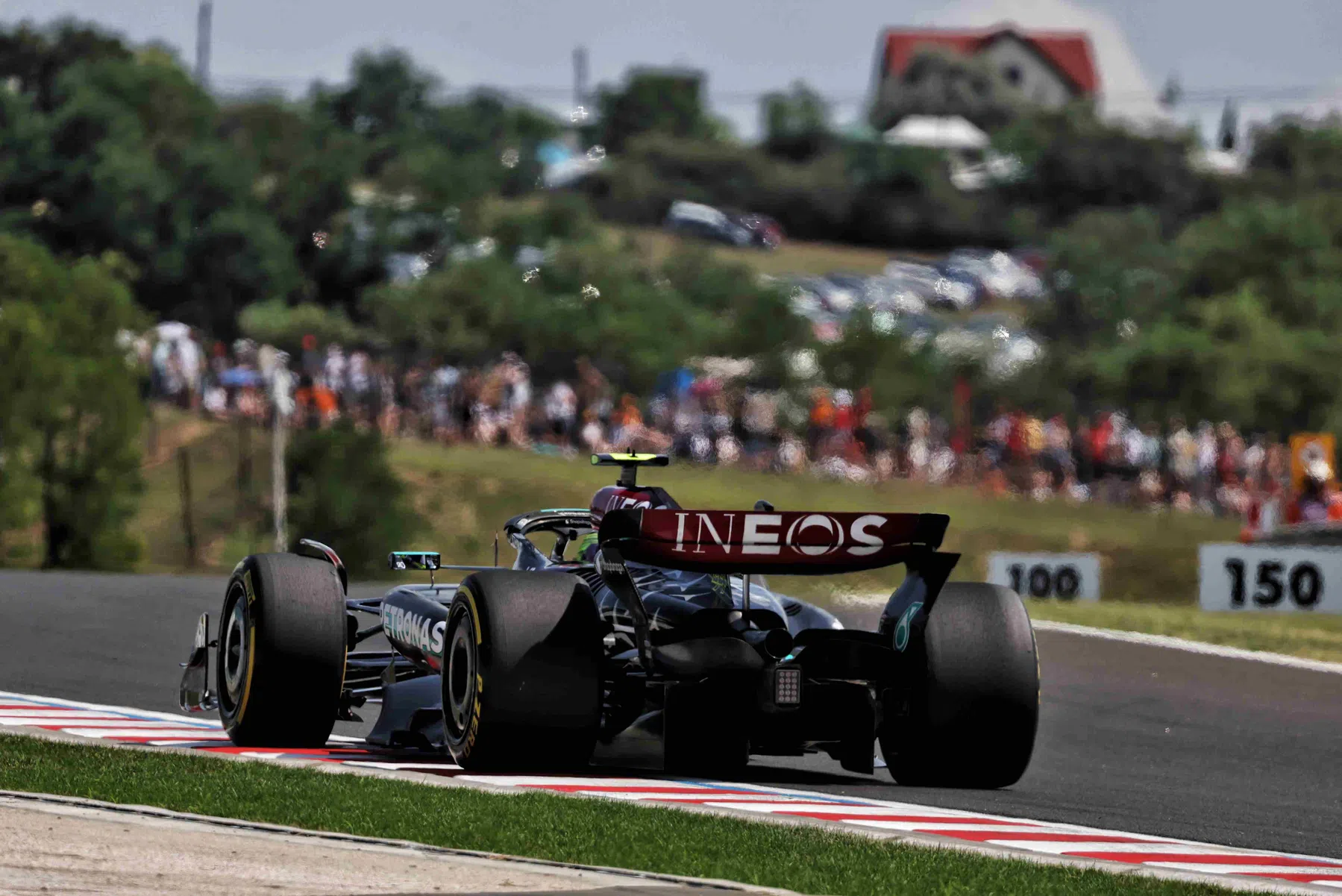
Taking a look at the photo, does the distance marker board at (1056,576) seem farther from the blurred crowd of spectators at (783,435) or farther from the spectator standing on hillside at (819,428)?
the spectator standing on hillside at (819,428)

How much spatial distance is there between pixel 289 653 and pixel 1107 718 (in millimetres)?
6119

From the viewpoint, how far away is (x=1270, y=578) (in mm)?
23359

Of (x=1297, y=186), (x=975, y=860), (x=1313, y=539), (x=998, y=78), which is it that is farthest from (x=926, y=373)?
(x=998, y=78)

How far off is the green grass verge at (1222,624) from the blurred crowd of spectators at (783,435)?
1230 centimetres

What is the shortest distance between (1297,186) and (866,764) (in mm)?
111234

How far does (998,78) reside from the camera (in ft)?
488

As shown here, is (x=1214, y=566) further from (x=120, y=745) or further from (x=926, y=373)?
(x=926, y=373)

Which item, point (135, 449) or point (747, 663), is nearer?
point (747, 663)

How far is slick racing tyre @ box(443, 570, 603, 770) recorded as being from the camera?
30.9 feet

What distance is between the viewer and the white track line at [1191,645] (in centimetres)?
1778

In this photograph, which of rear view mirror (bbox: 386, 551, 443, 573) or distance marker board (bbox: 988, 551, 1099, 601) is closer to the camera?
rear view mirror (bbox: 386, 551, 443, 573)

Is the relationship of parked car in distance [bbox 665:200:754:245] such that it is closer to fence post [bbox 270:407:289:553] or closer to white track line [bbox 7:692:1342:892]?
fence post [bbox 270:407:289:553]

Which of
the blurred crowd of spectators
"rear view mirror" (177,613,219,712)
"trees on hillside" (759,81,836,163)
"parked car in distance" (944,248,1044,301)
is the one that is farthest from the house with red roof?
"rear view mirror" (177,613,219,712)

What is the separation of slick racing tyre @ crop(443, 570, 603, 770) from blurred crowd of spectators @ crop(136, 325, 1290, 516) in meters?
24.3
